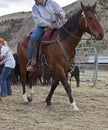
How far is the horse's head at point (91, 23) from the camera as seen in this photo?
8523 millimetres

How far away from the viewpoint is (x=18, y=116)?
811cm

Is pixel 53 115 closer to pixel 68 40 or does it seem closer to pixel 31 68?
pixel 68 40

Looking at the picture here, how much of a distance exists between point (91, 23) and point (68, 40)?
784 millimetres

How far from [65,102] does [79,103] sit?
0.38 m

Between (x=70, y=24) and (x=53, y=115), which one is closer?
(x=53, y=115)

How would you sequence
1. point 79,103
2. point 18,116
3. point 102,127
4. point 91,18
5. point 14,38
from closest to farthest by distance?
1. point 102,127
2. point 18,116
3. point 91,18
4. point 79,103
5. point 14,38

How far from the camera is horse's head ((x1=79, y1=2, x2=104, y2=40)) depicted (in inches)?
336

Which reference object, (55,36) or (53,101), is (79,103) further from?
(55,36)

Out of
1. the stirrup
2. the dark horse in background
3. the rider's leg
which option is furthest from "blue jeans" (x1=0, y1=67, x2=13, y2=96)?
the dark horse in background

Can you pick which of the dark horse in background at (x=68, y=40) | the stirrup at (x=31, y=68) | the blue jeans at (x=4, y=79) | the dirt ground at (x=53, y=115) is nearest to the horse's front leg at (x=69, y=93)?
the dark horse in background at (x=68, y=40)

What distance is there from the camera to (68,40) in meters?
9.16

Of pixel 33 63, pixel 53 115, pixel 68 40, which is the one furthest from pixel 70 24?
pixel 53 115

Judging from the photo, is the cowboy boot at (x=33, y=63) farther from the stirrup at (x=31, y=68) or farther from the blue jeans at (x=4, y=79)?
the blue jeans at (x=4, y=79)

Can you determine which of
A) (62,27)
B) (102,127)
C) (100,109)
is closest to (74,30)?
(62,27)
